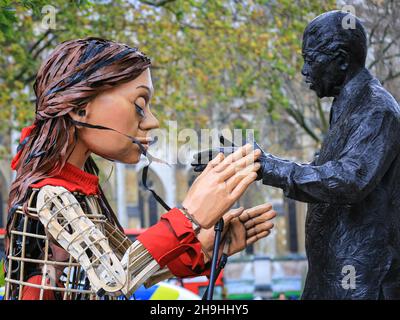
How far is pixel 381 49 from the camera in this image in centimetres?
914

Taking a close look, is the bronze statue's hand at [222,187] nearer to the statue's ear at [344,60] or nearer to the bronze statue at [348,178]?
the bronze statue at [348,178]

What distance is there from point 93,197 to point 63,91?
474mm

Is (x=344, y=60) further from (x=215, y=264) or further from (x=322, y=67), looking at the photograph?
(x=215, y=264)

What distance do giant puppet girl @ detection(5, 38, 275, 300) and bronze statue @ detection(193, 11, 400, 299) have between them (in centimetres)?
26

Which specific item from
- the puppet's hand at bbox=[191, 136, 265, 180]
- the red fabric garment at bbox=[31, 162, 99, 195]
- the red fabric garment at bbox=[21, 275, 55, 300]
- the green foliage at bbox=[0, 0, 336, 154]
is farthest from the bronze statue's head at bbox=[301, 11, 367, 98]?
the green foliage at bbox=[0, 0, 336, 154]

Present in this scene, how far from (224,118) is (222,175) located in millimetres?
18634

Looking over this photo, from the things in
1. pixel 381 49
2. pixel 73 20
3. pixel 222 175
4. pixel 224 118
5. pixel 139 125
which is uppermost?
pixel 224 118

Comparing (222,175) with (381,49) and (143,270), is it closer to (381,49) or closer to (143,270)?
(143,270)

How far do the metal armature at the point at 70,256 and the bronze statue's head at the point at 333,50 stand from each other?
1049 mm

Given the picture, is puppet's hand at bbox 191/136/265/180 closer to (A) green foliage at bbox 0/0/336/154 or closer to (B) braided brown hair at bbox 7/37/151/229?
(B) braided brown hair at bbox 7/37/151/229

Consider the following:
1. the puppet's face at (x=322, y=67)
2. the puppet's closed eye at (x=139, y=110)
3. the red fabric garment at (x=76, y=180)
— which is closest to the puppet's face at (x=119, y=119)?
the puppet's closed eye at (x=139, y=110)

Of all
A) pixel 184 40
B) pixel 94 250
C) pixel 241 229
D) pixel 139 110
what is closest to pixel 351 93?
pixel 241 229

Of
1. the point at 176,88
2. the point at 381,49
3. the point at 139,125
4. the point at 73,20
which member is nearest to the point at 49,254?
the point at 139,125

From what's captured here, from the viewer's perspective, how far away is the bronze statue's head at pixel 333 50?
3346 mm
